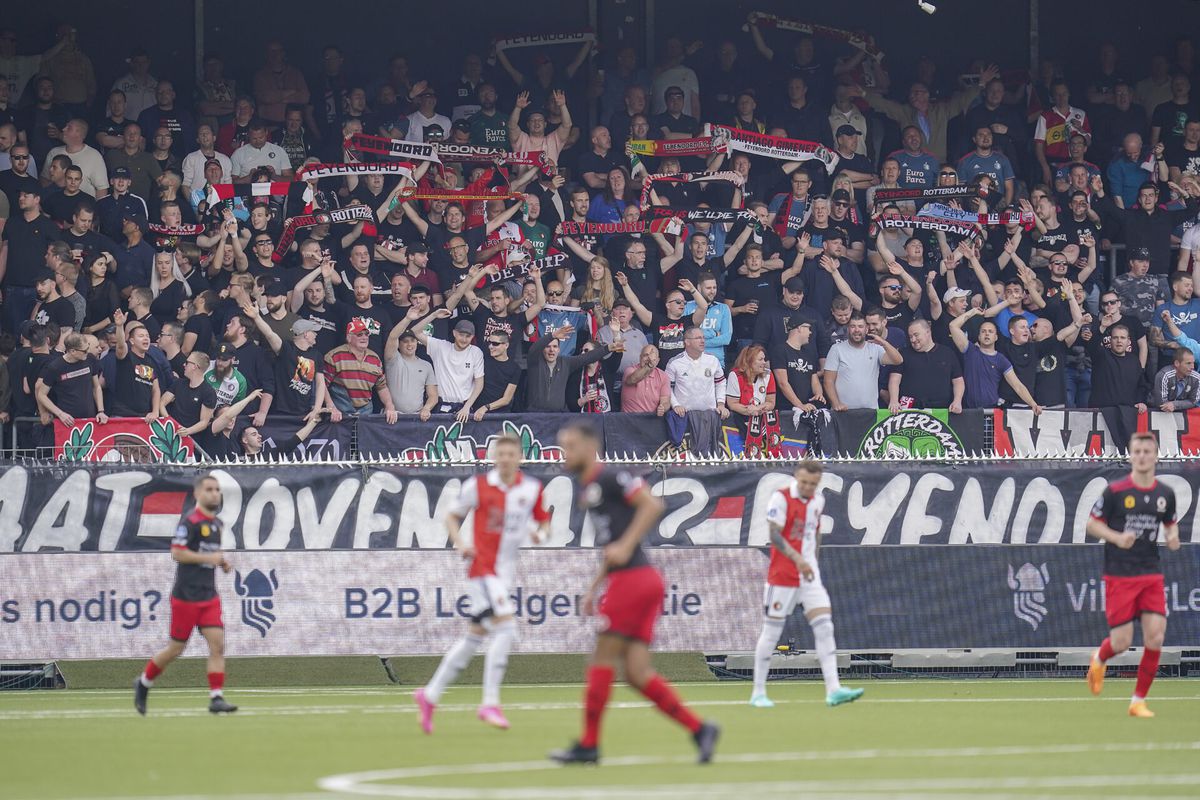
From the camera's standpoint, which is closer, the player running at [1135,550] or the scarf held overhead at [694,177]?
the player running at [1135,550]

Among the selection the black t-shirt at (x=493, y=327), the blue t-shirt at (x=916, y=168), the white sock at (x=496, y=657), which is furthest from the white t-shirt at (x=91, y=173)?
the white sock at (x=496, y=657)

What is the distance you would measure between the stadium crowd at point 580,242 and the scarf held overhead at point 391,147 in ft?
0.20

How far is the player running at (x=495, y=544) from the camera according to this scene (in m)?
12.2

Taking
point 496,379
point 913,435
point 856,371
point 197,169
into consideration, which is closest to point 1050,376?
point 913,435

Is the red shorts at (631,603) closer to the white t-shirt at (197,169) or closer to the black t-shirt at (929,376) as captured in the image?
the black t-shirt at (929,376)

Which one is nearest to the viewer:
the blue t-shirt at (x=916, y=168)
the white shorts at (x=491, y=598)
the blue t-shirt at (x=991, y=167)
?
the white shorts at (x=491, y=598)

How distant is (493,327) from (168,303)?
13.4 ft

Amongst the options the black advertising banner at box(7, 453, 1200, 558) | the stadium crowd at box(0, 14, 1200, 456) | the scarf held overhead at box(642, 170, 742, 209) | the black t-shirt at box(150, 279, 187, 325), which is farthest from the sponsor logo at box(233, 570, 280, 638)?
the scarf held overhead at box(642, 170, 742, 209)

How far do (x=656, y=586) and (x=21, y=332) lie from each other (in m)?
13.2

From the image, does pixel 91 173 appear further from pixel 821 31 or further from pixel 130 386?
pixel 821 31

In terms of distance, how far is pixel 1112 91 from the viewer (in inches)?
1032

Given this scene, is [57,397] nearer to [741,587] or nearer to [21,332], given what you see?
[21,332]

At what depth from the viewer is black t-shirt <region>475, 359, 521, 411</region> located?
70.2 ft

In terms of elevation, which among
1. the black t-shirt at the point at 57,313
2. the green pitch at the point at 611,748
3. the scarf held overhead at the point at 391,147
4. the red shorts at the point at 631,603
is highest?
the scarf held overhead at the point at 391,147
